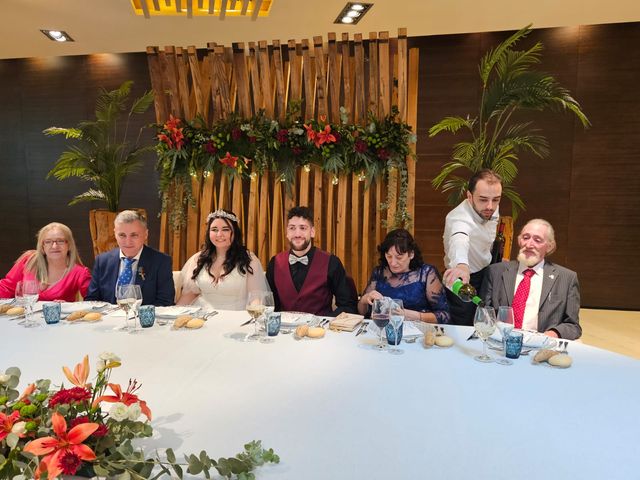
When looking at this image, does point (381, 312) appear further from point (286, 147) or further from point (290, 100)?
point (290, 100)

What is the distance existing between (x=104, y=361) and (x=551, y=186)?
228 inches

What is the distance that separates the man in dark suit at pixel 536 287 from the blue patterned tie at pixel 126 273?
215 centimetres

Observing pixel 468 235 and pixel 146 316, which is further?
pixel 468 235

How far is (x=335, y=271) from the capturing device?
325cm

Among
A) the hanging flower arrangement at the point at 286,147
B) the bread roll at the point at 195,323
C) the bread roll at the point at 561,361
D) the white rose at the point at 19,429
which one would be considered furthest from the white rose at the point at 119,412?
the hanging flower arrangement at the point at 286,147

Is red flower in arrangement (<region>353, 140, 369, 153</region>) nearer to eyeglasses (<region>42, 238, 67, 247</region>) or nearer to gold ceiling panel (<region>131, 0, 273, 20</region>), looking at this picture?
gold ceiling panel (<region>131, 0, 273, 20</region>)

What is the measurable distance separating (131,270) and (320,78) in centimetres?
258

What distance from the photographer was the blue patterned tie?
3107 millimetres

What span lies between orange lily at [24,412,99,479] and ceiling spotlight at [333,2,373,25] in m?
4.16

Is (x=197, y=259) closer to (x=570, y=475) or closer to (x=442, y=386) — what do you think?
(x=442, y=386)

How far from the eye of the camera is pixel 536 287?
263 cm

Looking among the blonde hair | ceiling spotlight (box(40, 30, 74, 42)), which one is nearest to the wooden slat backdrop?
ceiling spotlight (box(40, 30, 74, 42))

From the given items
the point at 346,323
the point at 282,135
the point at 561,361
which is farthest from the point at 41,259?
the point at 561,361

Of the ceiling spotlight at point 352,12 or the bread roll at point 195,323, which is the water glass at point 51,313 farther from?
the ceiling spotlight at point 352,12
